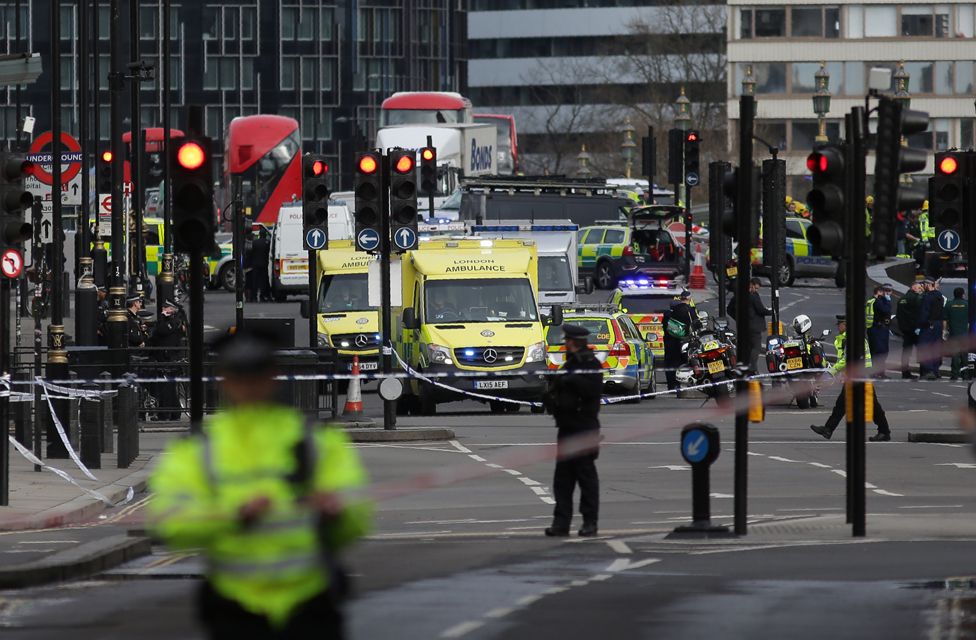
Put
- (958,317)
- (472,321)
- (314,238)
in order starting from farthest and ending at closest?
(958,317)
(472,321)
(314,238)

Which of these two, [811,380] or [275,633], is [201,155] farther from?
[811,380]

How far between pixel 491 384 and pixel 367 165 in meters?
4.72

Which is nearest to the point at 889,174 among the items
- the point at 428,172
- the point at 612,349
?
the point at 612,349

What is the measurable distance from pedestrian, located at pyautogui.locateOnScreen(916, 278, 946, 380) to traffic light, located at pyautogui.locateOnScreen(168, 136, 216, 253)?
25.2 metres

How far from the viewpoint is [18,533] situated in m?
17.1

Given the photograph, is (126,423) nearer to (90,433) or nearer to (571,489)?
(90,433)

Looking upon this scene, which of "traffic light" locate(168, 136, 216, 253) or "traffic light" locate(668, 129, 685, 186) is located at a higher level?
"traffic light" locate(668, 129, 685, 186)

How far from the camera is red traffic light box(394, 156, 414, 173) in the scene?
Result: 88.9ft

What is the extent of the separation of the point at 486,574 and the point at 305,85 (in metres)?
108

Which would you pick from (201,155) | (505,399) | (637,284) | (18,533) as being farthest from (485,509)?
(637,284)

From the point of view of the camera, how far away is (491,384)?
30.2 metres

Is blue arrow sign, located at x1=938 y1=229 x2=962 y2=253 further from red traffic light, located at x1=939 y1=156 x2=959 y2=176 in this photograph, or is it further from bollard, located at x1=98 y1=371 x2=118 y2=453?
bollard, located at x1=98 y1=371 x2=118 y2=453

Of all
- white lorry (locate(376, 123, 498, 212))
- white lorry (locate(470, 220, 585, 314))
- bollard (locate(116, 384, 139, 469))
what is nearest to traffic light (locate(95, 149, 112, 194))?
white lorry (locate(376, 123, 498, 212))

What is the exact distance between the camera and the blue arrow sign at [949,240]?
38.1 metres
